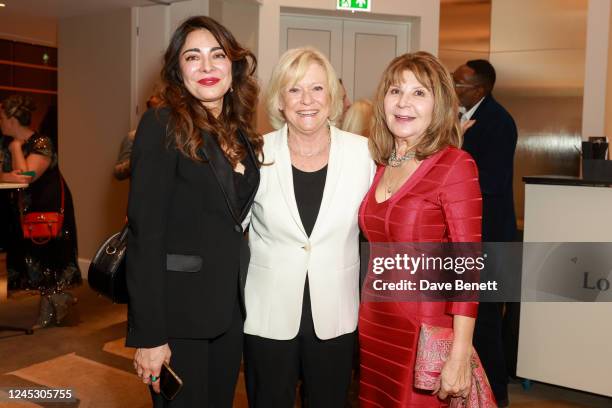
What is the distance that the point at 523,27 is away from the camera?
6.90 meters

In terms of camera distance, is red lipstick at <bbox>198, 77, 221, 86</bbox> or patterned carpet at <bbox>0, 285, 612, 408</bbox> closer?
red lipstick at <bbox>198, 77, 221, 86</bbox>

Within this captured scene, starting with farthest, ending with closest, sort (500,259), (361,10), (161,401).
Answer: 1. (361,10)
2. (500,259)
3. (161,401)

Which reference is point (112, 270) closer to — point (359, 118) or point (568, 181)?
point (359, 118)

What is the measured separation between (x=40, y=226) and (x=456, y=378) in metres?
3.97

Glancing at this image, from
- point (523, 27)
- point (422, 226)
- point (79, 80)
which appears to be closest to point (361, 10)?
point (523, 27)

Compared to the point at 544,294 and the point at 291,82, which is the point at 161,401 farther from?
the point at 544,294

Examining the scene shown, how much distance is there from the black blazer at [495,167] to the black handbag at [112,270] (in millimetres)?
2183

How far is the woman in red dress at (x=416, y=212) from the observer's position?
6.14 ft

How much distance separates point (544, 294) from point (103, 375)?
286 cm

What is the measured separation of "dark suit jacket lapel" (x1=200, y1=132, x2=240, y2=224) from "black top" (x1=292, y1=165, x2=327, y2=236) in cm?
28

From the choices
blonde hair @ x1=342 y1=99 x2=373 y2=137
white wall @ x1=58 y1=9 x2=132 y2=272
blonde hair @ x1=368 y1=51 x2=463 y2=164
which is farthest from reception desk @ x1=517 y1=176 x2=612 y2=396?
white wall @ x1=58 y1=9 x2=132 y2=272

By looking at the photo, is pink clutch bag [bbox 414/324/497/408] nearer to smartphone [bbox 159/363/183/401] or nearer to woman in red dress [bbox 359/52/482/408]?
woman in red dress [bbox 359/52/482/408]

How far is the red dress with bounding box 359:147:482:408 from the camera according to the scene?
1872mm

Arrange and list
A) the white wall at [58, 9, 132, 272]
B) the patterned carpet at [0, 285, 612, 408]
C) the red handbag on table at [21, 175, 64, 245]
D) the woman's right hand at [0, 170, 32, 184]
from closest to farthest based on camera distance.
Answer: the patterned carpet at [0, 285, 612, 408], the woman's right hand at [0, 170, 32, 184], the red handbag on table at [21, 175, 64, 245], the white wall at [58, 9, 132, 272]
